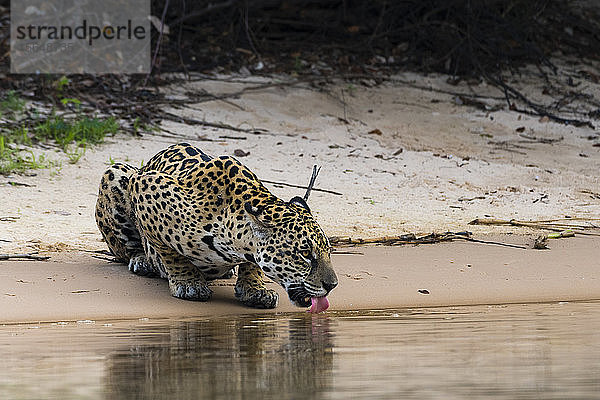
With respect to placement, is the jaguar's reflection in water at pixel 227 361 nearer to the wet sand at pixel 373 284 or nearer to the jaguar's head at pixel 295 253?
the jaguar's head at pixel 295 253

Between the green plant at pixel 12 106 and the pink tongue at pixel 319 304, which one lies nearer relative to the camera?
the pink tongue at pixel 319 304

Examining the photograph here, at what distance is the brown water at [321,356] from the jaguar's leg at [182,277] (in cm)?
36

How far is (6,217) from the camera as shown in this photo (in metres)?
7.54

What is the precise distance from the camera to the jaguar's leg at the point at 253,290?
5797 mm

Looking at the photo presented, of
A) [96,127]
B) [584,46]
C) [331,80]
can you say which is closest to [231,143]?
[96,127]

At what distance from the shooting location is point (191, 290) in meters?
5.86

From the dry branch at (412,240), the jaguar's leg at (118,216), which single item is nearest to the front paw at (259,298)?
the jaguar's leg at (118,216)

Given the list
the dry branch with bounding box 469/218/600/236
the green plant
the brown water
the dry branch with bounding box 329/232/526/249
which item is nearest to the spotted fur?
the brown water

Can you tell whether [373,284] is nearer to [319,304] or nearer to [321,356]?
[319,304]

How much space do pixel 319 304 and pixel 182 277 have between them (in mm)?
928

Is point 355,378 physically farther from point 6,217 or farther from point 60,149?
point 60,149

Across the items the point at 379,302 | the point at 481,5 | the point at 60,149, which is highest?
the point at 481,5

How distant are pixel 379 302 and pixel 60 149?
4.70m

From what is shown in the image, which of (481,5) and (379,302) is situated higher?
(481,5)
